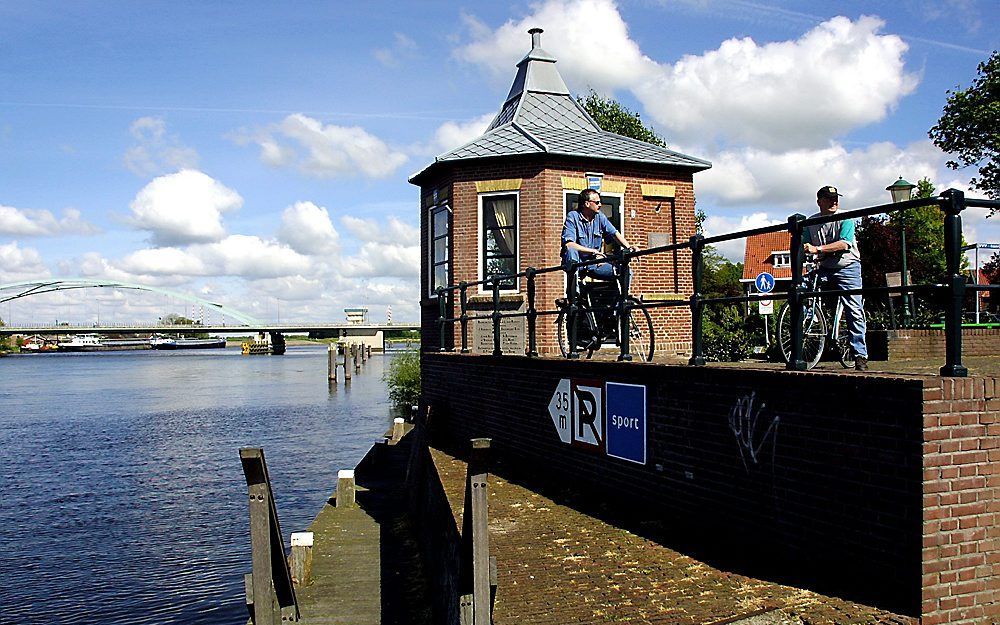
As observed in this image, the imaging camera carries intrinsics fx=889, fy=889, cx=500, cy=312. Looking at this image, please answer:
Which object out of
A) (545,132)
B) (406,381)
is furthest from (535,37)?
(406,381)

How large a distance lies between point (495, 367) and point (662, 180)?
6.14m

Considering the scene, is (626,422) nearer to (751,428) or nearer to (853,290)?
(751,428)

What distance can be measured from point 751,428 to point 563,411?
3.27 meters

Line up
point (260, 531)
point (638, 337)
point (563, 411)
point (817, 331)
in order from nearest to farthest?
point (817, 331) → point (260, 531) → point (563, 411) → point (638, 337)

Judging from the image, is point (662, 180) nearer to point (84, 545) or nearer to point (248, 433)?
point (84, 545)

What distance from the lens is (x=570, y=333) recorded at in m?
10.2

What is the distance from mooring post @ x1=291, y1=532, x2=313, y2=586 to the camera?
1123cm

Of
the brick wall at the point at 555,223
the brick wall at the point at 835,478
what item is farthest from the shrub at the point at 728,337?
the brick wall at the point at 835,478

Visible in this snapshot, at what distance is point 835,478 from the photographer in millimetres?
5719

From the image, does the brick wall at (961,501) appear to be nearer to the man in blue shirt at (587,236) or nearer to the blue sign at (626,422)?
the blue sign at (626,422)

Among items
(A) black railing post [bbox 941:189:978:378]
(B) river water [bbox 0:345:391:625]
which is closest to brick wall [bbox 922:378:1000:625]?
(A) black railing post [bbox 941:189:978:378]

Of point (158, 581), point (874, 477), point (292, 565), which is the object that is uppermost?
point (874, 477)

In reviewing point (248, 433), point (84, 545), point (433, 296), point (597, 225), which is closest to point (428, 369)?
point (433, 296)

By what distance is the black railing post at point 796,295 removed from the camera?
6301mm
